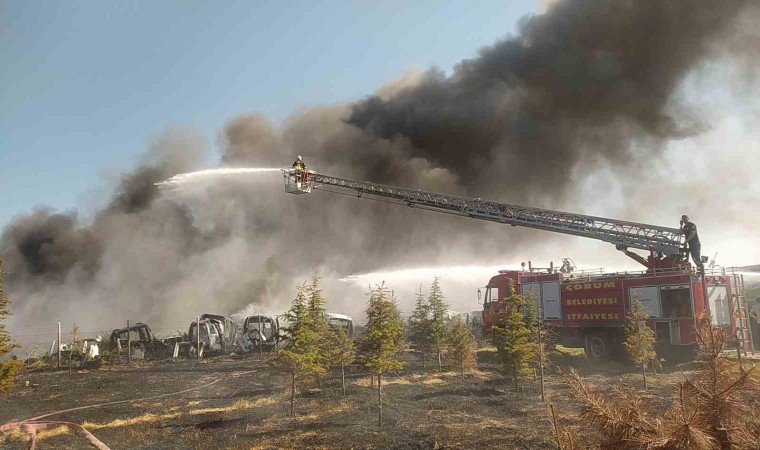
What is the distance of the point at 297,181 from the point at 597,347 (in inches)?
694

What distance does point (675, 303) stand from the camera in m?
21.3

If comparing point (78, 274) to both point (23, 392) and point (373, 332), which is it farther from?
point (373, 332)

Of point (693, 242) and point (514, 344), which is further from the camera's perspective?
point (693, 242)

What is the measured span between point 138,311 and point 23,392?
37442 millimetres

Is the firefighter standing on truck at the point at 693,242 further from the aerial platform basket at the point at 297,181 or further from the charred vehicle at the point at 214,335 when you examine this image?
the charred vehicle at the point at 214,335

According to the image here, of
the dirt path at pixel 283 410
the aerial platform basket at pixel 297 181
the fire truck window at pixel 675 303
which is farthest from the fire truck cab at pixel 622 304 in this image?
the aerial platform basket at pixel 297 181

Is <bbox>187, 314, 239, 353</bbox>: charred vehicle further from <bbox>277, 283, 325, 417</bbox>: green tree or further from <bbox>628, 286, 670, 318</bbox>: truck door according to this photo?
<bbox>628, 286, 670, 318</bbox>: truck door

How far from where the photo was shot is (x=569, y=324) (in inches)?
992

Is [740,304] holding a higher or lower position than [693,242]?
lower

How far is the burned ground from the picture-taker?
13.2m

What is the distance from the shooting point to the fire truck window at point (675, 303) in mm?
20875

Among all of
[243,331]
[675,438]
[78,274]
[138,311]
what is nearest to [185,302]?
[138,311]

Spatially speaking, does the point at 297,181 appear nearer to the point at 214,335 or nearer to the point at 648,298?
the point at 214,335

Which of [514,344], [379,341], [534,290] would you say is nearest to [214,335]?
[379,341]
